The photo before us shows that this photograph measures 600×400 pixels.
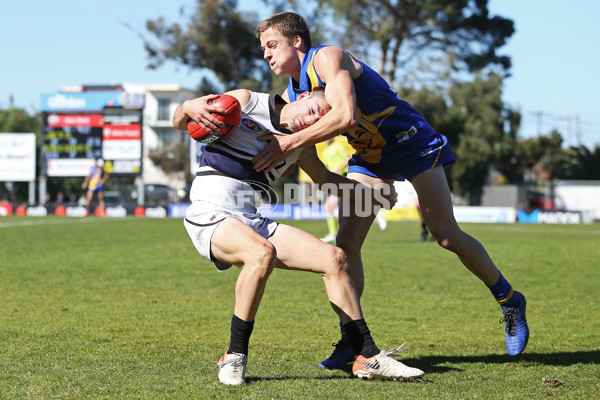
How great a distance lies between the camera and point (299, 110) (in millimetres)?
4340

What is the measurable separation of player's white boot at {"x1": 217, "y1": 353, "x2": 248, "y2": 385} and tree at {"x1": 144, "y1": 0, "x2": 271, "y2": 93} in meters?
41.2

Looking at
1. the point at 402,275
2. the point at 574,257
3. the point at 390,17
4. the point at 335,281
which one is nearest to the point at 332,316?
the point at 335,281

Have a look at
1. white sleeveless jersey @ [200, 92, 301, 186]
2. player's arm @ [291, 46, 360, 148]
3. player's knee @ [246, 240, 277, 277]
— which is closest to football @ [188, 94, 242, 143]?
white sleeveless jersey @ [200, 92, 301, 186]

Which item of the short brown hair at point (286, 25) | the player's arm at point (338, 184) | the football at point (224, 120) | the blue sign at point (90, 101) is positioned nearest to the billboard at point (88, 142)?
the blue sign at point (90, 101)

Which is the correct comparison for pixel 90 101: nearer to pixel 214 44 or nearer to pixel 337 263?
pixel 214 44

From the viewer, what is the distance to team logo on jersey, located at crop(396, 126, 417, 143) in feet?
16.3

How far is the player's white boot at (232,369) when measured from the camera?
13.2 ft

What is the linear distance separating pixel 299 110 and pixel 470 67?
38.4 meters

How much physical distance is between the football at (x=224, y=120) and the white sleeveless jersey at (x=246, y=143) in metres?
0.13

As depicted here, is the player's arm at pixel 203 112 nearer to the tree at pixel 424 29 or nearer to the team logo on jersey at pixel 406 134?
the team logo on jersey at pixel 406 134

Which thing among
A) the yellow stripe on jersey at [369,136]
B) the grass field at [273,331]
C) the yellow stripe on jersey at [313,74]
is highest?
the yellow stripe on jersey at [313,74]

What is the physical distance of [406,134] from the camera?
16.4 ft

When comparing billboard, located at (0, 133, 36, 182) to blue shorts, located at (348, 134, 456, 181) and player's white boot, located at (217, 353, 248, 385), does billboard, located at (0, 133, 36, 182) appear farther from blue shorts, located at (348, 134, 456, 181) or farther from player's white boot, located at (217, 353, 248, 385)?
player's white boot, located at (217, 353, 248, 385)

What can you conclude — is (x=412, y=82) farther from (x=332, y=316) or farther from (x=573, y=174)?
(x=332, y=316)
